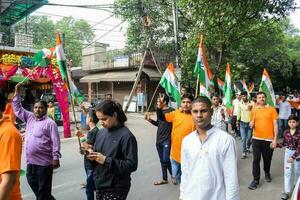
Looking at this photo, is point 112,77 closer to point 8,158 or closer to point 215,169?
point 215,169

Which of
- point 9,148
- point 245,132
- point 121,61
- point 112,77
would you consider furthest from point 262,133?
point 121,61

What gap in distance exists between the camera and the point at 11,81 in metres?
16.8

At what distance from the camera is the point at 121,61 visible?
30609 mm

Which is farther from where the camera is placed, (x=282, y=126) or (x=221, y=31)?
(x=221, y=31)

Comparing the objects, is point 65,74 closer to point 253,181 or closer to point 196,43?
point 253,181

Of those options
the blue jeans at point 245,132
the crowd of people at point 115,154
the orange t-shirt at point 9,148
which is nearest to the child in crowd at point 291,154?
the crowd of people at point 115,154

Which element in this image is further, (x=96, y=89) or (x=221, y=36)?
(x=96, y=89)

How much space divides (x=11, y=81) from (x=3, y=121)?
15.1 metres

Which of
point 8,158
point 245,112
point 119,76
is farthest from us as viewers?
point 119,76

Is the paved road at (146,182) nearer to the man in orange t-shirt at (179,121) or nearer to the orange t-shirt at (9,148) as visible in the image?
the man in orange t-shirt at (179,121)

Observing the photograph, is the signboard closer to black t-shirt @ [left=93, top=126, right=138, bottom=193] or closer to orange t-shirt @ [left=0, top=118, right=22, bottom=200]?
black t-shirt @ [left=93, top=126, right=138, bottom=193]

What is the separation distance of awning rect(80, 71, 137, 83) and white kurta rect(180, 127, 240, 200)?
82.1 feet

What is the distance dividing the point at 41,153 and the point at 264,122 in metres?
4.05

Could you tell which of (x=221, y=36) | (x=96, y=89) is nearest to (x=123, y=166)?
(x=221, y=36)
